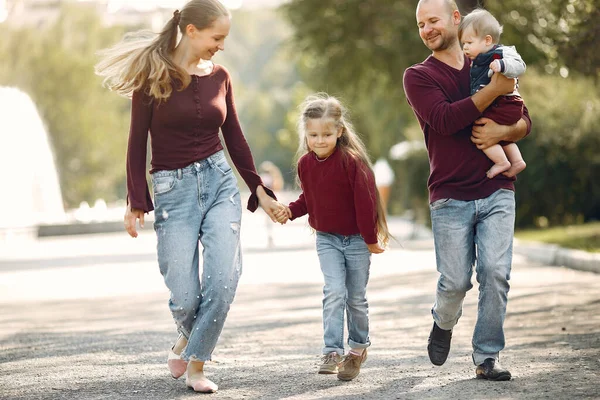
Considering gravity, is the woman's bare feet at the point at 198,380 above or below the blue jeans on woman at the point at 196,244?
below

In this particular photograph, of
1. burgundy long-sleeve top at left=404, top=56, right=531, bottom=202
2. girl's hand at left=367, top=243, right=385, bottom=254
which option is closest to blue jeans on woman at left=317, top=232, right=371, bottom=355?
girl's hand at left=367, top=243, right=385, bottom=254

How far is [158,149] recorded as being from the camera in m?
6.37

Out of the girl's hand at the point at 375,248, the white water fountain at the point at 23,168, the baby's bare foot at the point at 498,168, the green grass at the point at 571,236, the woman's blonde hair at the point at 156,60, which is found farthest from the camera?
→ the white water fountain at the point at 23,168

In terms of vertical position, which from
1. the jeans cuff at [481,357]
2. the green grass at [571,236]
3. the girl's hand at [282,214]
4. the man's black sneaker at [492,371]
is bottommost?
the green grass at [571,236]

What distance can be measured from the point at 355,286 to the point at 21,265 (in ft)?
47.0

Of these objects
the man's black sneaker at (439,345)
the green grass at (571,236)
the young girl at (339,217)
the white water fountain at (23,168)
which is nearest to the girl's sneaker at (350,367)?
the young girl at (339,217)

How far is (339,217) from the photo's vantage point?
6641 mm

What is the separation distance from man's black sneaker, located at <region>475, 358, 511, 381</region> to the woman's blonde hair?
2134 millimetres

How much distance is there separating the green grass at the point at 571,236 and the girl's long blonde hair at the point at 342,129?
8793mm

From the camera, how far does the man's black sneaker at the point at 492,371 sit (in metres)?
6.14

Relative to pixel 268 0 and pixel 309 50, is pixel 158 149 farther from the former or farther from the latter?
pixel 268 0

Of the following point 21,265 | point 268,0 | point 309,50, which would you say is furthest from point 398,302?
point 268,0

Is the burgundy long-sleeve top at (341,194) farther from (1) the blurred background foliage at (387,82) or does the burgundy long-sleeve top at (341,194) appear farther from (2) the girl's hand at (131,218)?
(2) the girl's hand at (131,218)

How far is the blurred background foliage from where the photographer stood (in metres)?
19.1
